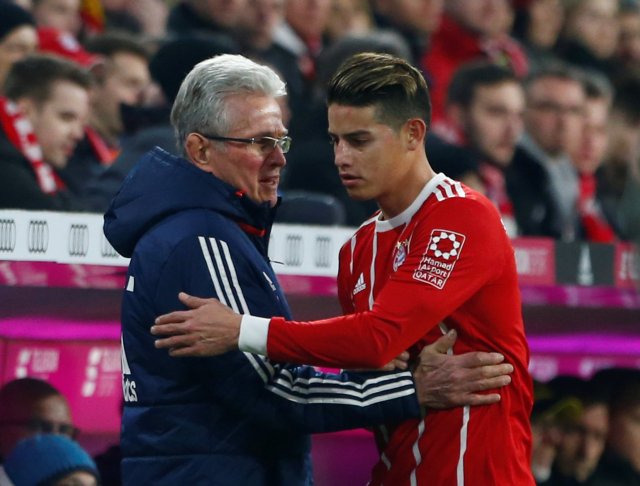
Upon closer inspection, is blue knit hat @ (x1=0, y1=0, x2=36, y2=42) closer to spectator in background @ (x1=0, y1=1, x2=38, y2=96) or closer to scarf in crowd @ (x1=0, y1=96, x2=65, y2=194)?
spectator in background @ (x1=0, y1=1, x2=38, y2=96)

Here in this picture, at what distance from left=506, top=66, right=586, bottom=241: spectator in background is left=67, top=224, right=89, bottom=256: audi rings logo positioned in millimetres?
3918

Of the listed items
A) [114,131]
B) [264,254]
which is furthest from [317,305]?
[114,131]

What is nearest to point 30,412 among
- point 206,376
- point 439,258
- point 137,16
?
point 206,376

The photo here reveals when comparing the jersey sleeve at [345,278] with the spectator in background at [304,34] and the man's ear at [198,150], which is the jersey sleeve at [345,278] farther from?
the spectator in background at [304,34]

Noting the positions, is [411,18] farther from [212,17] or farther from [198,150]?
[198,150]

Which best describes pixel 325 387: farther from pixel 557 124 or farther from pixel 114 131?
pixel 557 124

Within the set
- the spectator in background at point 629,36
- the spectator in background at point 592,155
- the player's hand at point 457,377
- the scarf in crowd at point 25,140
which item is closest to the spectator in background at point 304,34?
the spectator in background at point 592,155

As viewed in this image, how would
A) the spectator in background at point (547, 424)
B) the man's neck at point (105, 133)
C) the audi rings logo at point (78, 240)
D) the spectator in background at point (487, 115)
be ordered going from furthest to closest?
1. the spectator in background at point (487, 115)
2. the man's neck at point (105, 133)
3. the spectator in background at point (547, 424)
4. the audi rings logo at point (78, 240)

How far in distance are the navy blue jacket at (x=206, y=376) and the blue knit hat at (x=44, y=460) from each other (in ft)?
2.00

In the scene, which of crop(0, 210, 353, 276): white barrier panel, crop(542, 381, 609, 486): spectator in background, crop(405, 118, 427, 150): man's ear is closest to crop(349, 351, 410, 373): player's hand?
crop(405, 118, 427, 150): man's ear

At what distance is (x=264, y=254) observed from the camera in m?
3.30

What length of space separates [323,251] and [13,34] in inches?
92.9

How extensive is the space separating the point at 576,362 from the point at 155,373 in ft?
6.34

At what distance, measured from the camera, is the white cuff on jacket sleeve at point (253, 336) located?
3.04 m
